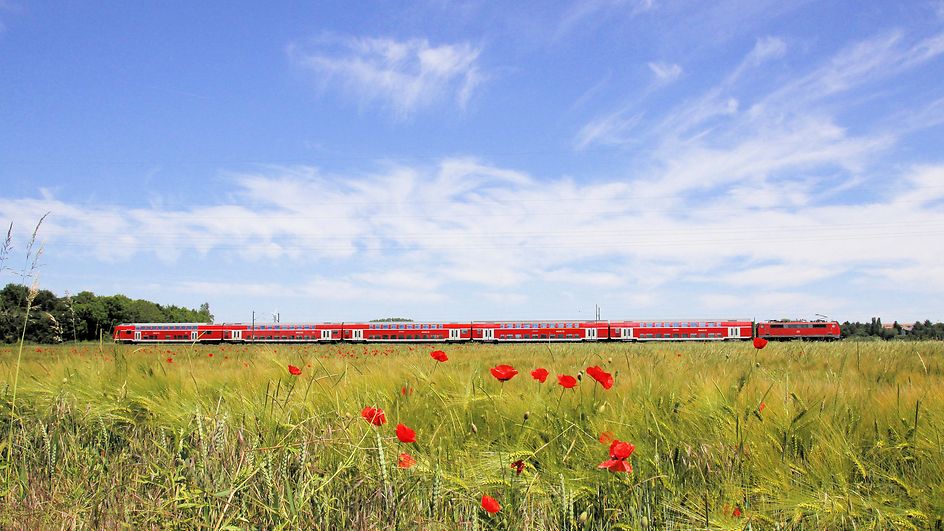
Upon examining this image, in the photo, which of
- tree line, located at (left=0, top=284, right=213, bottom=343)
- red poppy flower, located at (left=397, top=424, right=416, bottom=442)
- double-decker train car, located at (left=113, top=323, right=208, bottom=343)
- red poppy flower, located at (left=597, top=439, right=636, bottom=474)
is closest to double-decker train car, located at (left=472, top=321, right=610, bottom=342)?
double-decker train car, located at (left=113, top=323, right=208, bottom=343)

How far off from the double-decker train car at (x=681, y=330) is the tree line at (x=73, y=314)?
36.6 m

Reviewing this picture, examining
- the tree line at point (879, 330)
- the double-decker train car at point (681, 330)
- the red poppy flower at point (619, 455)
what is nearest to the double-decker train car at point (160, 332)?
the double-decker train car at point (681, 330)

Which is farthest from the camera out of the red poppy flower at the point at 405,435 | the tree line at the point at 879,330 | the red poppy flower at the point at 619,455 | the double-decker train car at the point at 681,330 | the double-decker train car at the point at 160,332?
the tree line at the point at 879,330

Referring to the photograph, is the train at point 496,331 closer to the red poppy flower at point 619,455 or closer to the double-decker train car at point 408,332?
the double-decker train car at point 408,332

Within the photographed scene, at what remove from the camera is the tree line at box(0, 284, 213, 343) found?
383 centimetres

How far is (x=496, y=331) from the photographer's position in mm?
48906

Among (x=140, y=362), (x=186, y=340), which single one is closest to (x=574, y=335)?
(x=186, y=340)

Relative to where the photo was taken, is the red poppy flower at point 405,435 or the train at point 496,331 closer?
the red poppy flower at point 405,435

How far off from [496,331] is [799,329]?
2626cm

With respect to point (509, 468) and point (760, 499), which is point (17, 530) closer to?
point (509, 468)

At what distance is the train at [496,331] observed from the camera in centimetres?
4825

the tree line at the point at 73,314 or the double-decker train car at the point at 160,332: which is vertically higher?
the tree line at the point at 73,314

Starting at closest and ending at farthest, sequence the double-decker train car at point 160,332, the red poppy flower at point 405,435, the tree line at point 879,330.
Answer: the red poppy flower at point 405,435 < the double-decker train car at point 160,332 < the tree line at point 879,330

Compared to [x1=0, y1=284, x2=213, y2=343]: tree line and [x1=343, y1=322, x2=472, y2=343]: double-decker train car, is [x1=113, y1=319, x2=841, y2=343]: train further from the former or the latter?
[x1=0, y1=284, x2=213, y2=343]: tree line
